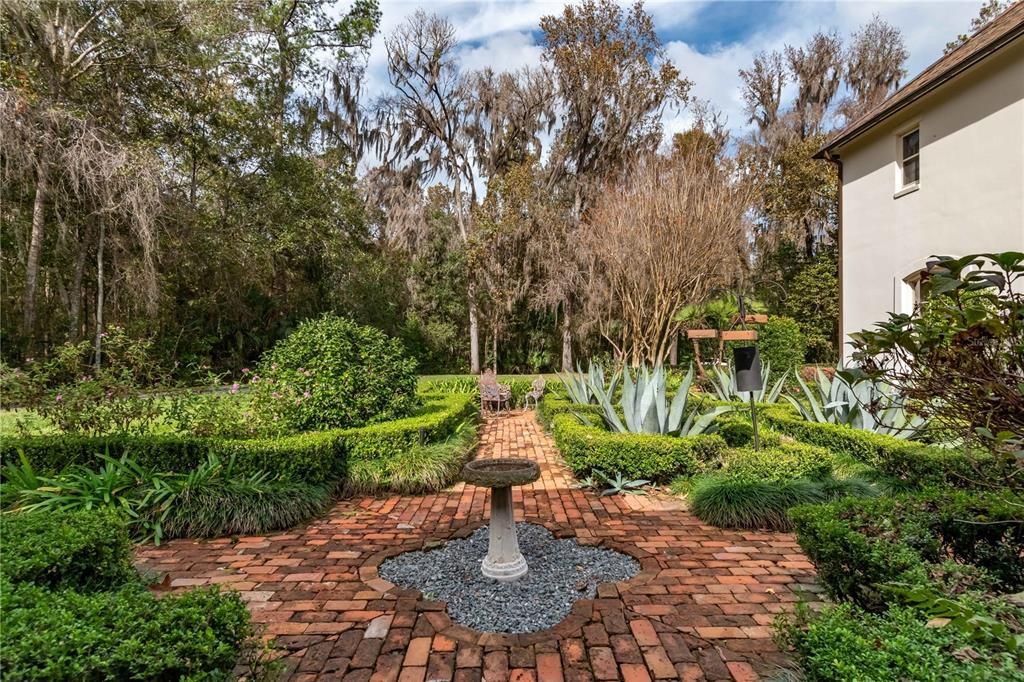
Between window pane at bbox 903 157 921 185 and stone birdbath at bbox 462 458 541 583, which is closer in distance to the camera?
stone birdbath at bbox 462 458 541 583

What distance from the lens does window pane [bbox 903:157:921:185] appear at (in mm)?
9430

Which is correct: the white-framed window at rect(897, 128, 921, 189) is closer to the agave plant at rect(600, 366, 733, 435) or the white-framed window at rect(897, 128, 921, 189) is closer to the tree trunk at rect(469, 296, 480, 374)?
the agave plant at rect(600, 366, 733, 435)

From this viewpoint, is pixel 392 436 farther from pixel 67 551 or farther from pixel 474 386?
pixel 474 386

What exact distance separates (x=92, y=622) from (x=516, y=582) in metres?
2.24

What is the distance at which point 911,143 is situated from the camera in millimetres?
9602

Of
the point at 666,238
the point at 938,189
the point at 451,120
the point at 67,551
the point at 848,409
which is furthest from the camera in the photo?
the point at 451,120

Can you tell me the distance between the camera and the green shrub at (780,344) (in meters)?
13.6

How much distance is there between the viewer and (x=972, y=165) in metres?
7.98

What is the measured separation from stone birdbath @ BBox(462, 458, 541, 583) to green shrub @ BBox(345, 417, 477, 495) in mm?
1985

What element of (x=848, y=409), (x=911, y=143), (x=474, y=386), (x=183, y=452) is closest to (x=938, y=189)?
(x=911, y=143)

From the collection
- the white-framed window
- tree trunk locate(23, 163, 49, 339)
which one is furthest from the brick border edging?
tree trunk locate(23, 163, 49, 339)

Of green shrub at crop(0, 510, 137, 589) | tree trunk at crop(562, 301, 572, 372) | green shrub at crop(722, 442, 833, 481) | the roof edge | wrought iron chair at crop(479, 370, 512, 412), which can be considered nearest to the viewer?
green shrub at crop(0, 510, 137, 589)

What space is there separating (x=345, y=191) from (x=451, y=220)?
5.19m

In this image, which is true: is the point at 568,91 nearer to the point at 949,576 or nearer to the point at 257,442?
the point at 257,442
